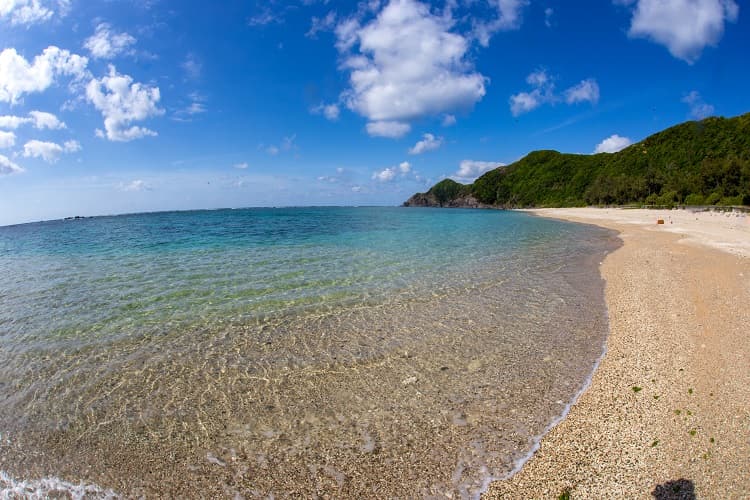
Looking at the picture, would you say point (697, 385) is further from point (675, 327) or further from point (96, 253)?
point (96, 253)

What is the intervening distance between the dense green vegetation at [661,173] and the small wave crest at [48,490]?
85.6 meters

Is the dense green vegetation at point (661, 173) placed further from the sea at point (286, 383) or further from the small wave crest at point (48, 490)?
the small wave crest at point (48, 490)

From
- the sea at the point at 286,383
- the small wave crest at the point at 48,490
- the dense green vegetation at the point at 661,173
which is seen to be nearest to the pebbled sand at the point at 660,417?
the sea at the point at 286,383

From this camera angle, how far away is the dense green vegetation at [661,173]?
70625 millimetres

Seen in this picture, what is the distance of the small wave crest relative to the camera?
4523mm

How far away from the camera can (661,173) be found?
10194 cm

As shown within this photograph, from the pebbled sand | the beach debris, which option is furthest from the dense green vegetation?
the beach debris

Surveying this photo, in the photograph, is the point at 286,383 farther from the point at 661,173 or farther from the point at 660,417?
the point at 661,173

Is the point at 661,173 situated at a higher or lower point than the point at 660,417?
higher

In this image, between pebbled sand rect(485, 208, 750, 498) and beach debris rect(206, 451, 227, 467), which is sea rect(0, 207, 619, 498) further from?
pebbled sand rect(485, 208, 750, 498)

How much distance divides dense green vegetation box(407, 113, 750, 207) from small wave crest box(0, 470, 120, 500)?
281ft

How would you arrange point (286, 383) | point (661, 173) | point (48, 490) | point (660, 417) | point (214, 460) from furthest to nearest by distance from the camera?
1. point (661, 173)
2. point (286, 383)
3. point (660, 417)
4. point (214, 460)
5. point (48, 490)

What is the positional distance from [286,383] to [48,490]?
3.59 metres

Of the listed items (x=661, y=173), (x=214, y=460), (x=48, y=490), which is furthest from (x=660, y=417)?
(x=661, y=173)
